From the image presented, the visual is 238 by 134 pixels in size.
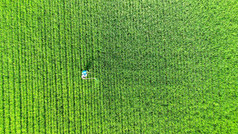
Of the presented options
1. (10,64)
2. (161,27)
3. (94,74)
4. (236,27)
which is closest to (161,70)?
(161,27)

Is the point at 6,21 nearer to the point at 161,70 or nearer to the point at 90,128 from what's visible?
the point at 90,128

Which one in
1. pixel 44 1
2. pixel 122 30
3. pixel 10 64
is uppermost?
pixel 44 1

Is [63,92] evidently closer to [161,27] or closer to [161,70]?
[161,70]

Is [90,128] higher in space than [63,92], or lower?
lower

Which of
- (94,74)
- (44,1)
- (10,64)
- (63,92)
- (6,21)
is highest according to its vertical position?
(44,1)

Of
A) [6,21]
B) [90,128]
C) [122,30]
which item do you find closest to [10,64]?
[6,21]

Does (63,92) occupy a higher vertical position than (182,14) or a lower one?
→ lower
